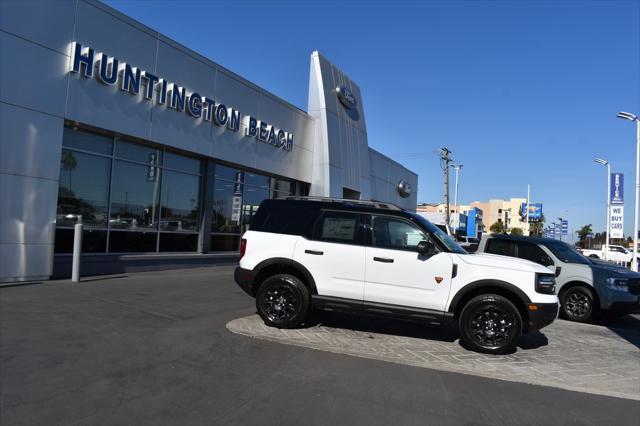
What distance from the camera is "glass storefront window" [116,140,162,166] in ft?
43.2

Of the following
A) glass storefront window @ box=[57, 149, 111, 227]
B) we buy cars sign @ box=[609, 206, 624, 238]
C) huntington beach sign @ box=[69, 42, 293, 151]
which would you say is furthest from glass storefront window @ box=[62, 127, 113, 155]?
we buy cars sign @ box=[609, 206, 624, 238]

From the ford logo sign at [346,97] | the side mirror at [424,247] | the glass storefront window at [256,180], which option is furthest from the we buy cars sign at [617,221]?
the side mirror at [424,247]

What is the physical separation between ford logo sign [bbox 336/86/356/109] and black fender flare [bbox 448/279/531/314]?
726 inches

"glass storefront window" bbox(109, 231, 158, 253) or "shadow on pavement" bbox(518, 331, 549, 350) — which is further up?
"glass storefront window" bbox(109, 231, 158, 253)

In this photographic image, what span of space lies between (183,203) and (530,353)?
1181 cm

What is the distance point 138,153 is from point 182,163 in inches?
75.6

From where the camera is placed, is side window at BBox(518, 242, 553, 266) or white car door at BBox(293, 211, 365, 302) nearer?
white car door at BBox(293, 211, 365, 302)

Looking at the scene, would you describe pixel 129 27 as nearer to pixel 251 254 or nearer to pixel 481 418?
pixel 251 254

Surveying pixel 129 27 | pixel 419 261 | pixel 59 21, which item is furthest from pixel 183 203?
pixel 419 261

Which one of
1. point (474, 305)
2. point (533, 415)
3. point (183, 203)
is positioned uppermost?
point (183, 203)

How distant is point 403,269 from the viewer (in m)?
6.81

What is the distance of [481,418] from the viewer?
434cm

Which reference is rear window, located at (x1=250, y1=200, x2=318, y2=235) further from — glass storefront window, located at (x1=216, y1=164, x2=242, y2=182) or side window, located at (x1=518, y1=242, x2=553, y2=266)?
glass storefront window, located at (x1=216, y1=164, x2=242, y2=182)

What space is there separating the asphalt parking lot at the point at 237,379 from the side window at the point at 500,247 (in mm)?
3184
